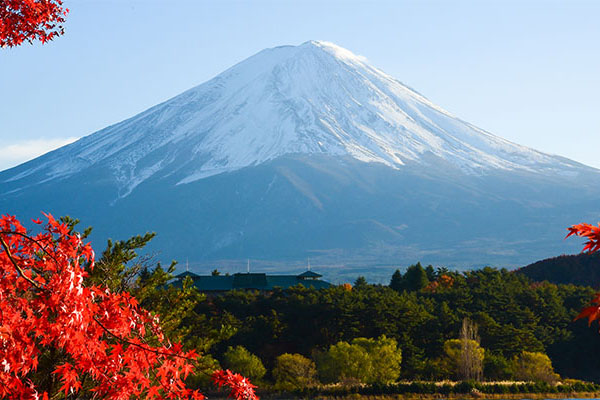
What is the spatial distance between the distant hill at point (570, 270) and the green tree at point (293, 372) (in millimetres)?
35631

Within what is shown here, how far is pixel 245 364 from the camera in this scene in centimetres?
4591

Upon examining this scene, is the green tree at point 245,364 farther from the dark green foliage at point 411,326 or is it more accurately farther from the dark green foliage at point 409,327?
the dark green foliage at point 411,326

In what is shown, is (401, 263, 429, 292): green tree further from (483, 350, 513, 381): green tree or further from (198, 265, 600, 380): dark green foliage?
(483, 350, 513, 381): green tree

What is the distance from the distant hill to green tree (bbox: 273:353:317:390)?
35631 mm

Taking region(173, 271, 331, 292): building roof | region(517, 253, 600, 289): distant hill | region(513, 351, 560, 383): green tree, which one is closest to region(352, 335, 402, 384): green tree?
region(513, 351, 560, 383): green tree

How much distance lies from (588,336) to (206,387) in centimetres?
2308

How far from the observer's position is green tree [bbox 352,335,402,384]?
45.2m

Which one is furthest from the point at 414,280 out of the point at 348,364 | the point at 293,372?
the point at 293,372

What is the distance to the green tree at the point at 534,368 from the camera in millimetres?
46978

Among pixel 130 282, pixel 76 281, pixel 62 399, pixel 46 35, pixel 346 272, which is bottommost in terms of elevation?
pixel 346 272

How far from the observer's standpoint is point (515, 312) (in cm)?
5300

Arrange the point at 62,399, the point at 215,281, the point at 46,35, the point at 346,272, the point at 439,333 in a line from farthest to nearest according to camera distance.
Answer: the point at 346,272 → the point at 215,281 → the point at 439,333 → the point at 62,399 → the point at 46,35

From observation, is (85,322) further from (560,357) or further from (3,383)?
(560,357)

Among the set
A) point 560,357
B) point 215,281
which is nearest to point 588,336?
point 560,357
